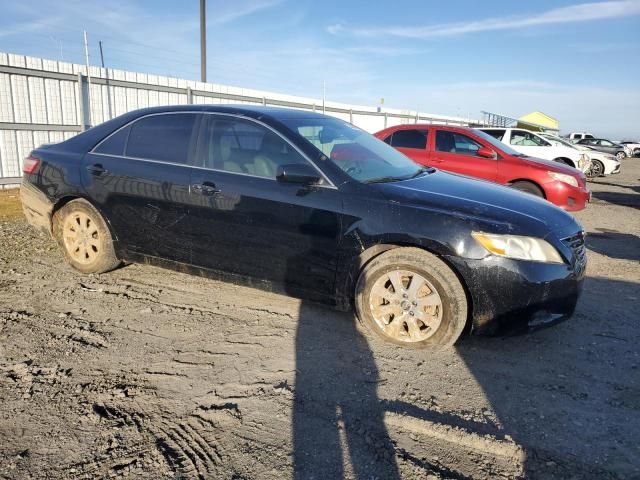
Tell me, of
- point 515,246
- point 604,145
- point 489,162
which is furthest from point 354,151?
point 604,145

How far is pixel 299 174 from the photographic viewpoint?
345 cm

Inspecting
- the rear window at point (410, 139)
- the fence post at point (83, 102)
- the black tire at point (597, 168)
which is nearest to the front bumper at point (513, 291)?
the rear window at point (410, 139)

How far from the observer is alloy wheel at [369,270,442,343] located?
10.6 ft

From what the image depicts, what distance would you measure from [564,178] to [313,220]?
6121 mm

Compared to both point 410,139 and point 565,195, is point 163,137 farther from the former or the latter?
point 565,195

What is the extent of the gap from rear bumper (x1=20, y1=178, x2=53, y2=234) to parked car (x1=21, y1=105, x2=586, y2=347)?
0.03 metres

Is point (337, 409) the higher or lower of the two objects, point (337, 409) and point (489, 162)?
the lower

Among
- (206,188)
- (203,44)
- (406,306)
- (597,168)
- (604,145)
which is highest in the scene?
(203,44)

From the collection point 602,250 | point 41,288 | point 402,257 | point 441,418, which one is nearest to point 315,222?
point 402,257

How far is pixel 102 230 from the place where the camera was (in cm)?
441

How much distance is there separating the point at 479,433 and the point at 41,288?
3866 mm

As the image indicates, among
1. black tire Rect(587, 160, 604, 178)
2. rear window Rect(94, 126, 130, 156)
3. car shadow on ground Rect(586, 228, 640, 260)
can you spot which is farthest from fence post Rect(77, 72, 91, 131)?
black tire Rect(587, 160, 604, 178)

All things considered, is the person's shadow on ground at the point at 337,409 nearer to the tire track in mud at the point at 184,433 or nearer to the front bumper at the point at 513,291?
the tire track in mud at the point at 184,433

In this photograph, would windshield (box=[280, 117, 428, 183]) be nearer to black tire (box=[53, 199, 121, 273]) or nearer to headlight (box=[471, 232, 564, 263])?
headlight (box=[471, 232, 564, 263])
